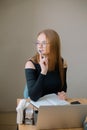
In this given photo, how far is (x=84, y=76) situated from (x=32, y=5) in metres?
1.30

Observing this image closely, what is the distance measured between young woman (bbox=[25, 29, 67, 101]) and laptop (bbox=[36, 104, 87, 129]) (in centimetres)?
43

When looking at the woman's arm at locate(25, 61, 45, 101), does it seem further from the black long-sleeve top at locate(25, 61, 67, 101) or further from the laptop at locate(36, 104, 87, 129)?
the laptop at locate(36, 104, 87, 129)

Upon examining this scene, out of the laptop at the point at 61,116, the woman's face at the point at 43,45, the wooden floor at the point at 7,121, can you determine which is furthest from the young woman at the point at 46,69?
the wooden floor at the point at 7,121

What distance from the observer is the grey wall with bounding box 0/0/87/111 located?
356 cm

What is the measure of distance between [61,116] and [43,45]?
760 millimetres

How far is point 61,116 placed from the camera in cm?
153

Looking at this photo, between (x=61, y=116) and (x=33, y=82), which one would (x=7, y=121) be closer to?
(x=33, y=82)

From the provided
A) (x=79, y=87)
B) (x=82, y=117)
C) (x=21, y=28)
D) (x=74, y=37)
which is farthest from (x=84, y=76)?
(x=82, y=117)

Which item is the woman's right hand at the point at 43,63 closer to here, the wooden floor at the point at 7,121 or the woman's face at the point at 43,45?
the woman's face at the point at 43,45

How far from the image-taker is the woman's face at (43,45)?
2.09 metres

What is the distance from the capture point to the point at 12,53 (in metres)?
3.64

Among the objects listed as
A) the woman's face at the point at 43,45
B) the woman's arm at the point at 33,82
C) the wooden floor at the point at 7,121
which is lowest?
the wooden floor at the point at 7,121

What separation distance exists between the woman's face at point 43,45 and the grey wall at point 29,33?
1483 millimetres

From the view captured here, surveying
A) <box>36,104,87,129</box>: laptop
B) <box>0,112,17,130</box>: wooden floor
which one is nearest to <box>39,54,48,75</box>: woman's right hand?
<box>36,104,87,129</box>: laptop
